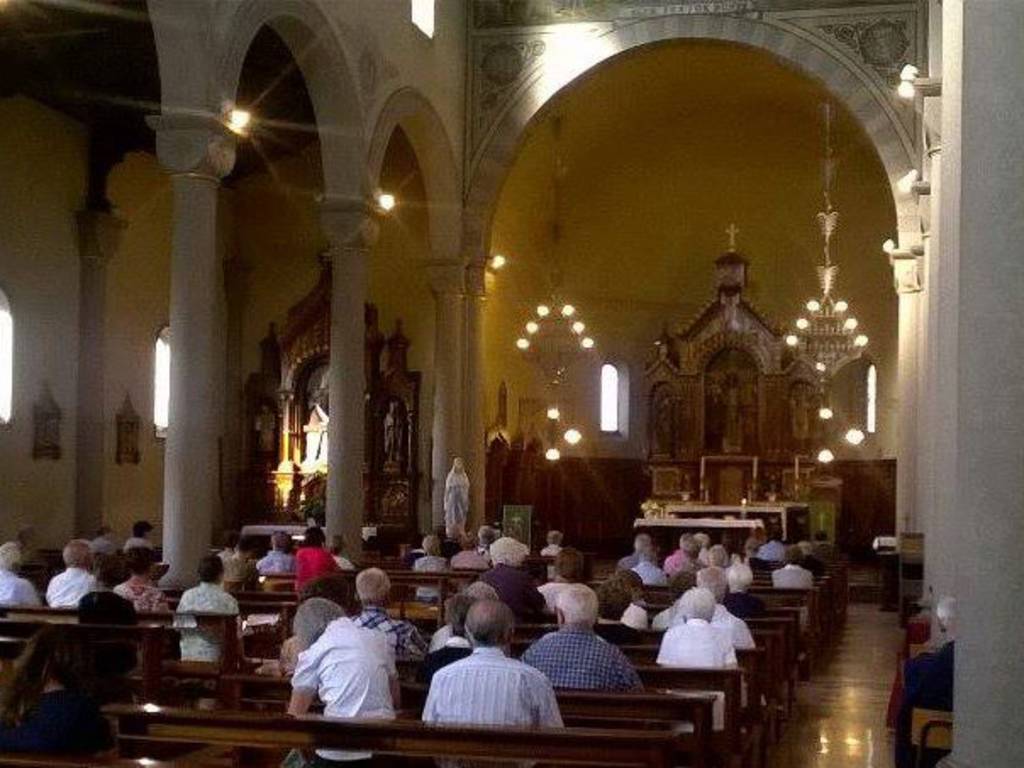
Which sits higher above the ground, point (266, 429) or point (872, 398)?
point (872, 398)

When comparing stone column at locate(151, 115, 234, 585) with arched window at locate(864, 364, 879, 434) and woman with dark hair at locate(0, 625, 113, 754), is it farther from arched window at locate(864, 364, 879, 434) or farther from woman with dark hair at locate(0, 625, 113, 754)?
arched window at locate(864, 364, 879, 434)

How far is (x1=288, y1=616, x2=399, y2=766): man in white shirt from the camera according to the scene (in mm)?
6527

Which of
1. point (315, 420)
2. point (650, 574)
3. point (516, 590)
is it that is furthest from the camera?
point (315, 420)

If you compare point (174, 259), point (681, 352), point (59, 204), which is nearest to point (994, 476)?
point (174, 259)

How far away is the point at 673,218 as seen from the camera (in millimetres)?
31672

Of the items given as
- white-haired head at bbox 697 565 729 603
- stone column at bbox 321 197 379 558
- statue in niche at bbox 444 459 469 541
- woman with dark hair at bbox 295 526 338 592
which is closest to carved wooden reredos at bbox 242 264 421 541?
statue in niche at bbox 444 459 469 541

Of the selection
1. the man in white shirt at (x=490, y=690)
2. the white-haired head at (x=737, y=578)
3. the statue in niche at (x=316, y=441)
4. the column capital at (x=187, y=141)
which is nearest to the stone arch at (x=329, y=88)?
the column capital at (x=187, y=141)

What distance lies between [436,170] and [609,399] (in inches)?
374

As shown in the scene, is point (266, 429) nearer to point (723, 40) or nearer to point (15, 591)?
point (723, 40)

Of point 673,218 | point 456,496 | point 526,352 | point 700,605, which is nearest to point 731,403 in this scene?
point 673,218

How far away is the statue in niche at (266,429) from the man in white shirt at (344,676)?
65.1 ft

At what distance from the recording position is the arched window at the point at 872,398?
29719mm

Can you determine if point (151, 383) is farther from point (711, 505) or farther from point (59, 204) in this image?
point (711, 505)

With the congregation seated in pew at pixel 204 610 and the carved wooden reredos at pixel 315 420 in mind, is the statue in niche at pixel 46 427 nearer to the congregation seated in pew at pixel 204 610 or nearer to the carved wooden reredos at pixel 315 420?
the carved wooden reredos at pixel 315 420
